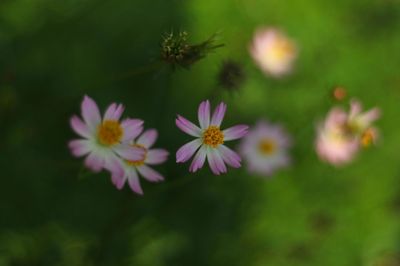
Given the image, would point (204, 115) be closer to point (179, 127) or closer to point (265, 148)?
point (179, 127)

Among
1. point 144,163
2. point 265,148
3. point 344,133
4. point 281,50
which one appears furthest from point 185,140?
point 144,163

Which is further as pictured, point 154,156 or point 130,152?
point 154,156

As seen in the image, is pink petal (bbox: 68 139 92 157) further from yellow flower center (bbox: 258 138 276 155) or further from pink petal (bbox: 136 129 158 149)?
yellow flower center (bbox: 258 138 276 155)

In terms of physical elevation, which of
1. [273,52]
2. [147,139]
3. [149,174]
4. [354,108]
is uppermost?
[273,52]

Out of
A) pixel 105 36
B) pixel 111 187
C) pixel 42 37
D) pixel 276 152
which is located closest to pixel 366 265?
pixel 276 152

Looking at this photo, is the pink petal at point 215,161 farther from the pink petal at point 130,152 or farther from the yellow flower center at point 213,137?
the pink petal at point 130,152

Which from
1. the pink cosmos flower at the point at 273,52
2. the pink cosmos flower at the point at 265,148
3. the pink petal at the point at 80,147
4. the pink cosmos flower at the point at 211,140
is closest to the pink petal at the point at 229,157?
the pink cosmos flower at the point at 211,140

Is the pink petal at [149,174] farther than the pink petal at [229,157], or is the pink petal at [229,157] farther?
the pink petal at [149,174]

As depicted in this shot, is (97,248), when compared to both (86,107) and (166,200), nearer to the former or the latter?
(166,200)
